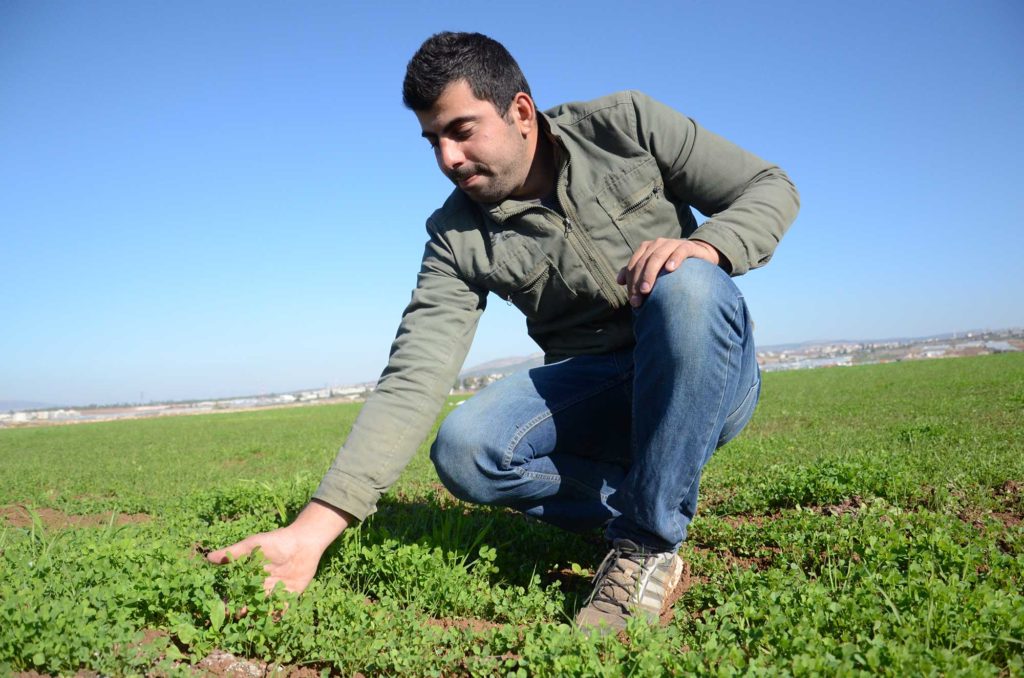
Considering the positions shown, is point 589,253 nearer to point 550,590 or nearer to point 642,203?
point 642,203

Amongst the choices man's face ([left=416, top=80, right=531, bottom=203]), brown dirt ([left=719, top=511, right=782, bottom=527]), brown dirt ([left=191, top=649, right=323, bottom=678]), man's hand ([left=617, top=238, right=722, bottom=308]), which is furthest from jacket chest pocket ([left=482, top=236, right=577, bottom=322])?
brown dirt ([left=191, top=649, right=323, bottom=678])

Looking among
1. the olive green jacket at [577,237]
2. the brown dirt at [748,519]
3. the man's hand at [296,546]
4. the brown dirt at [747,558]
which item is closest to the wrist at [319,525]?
the man's hand at [296,546]

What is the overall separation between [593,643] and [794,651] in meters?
0.55

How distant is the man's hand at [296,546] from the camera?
2373 millimetres

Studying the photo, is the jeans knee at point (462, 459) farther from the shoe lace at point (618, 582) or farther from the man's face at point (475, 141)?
the man's face at point (475, 141)

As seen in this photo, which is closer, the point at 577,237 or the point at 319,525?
the point at 319,525

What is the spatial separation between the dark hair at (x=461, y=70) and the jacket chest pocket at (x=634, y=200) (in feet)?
1.83

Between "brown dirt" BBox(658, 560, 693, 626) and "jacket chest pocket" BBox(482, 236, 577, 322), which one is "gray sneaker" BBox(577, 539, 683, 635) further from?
"jacket chest pocket" BBox(482, 236, 577, 322)

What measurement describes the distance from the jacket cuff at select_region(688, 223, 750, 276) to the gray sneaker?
3.56ft

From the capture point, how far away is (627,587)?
2.36 metres

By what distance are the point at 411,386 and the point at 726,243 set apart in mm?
1326

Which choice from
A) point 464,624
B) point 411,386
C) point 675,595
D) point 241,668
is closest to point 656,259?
point 411,386

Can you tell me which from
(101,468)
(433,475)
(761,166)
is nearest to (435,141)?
(761,166)

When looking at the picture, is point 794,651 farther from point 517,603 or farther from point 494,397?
point 494,397
